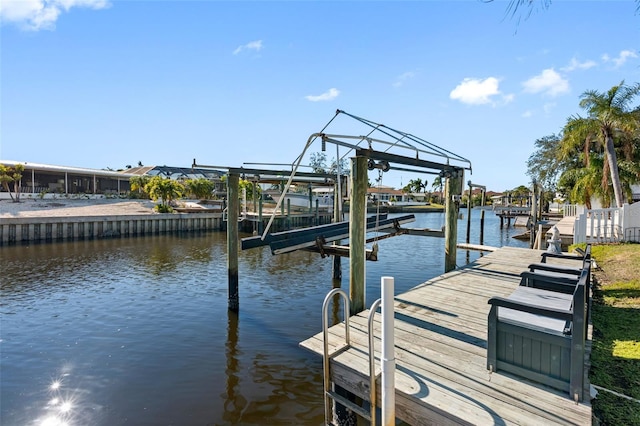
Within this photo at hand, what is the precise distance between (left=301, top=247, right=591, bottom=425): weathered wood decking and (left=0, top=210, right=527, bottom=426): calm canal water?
5.50ft

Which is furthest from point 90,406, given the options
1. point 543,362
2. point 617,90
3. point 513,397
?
point 617,90

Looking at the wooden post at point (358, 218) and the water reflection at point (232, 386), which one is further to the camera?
the wooden post at point (358, 218)

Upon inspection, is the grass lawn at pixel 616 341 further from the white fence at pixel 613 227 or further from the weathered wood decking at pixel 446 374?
the white fence at pixel 613 227

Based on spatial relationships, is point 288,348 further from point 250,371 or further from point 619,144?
point 619,144

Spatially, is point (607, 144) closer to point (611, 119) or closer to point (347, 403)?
point (611, 119)

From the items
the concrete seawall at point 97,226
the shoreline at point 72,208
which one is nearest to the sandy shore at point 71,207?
the shoreline at point 72,208

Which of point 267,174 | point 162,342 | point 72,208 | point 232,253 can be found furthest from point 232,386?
point 72,208

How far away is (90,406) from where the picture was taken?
17.6 feet

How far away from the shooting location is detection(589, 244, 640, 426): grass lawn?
363 cm

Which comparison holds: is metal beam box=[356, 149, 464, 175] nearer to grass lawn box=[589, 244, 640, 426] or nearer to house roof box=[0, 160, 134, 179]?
grass lawn box=[589, 244, 640, 426]

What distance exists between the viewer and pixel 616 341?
523 cm

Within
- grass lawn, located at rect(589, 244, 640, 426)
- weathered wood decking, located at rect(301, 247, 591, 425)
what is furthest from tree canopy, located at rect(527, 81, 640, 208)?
weathered wood decking, located at rect(301, 247, 591, 425)

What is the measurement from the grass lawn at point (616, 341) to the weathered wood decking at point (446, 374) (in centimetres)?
52

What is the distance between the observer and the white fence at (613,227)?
12852 millimetres
